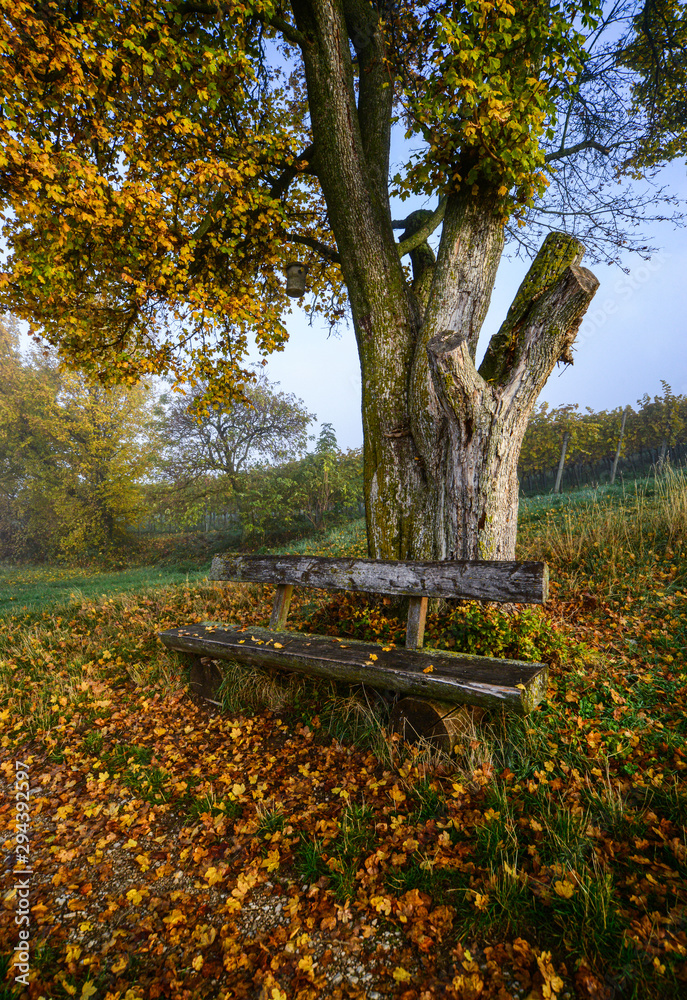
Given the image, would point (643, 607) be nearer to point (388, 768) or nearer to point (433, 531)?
point (433, 531)

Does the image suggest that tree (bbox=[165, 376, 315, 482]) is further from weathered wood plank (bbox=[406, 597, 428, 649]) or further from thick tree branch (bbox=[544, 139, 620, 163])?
weathered wood plank (bbox=[406, 597, 428, 649])

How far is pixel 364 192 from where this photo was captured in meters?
4.29

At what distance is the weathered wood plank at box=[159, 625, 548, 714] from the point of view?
243 cm

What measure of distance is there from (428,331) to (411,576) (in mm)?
2146

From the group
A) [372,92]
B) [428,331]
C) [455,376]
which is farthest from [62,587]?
[372,92]

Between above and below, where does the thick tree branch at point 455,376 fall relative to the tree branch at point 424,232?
below

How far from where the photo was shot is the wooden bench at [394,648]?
2541 millimetres

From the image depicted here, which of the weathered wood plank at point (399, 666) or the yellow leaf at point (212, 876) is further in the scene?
the weathered wood plank at point (399, 666)

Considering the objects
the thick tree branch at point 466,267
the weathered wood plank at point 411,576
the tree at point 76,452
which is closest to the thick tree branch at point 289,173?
the thick tree branch at point 466,267

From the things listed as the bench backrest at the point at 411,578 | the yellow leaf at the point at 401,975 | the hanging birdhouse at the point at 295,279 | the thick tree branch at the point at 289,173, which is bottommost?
the yellow leaf at the point at 401,975

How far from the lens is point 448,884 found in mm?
2002

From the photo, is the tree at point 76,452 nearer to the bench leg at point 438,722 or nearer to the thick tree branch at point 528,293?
the thick tree branch at point 528,293

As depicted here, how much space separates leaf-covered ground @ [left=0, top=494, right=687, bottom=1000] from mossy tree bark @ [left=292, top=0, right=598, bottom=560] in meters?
0.90

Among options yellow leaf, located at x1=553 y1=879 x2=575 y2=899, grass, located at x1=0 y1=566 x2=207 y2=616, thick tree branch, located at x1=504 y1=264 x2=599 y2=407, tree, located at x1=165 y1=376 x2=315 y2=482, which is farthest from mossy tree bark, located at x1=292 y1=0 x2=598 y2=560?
tree, located at x1=165 y1=376 x2=315 y2=482
